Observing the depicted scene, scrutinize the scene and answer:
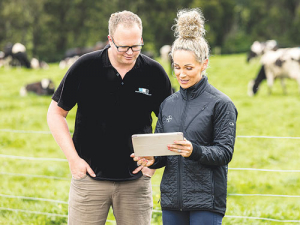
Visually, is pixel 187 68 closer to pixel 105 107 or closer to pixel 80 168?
pixel 105 107

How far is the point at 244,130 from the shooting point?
10.3m

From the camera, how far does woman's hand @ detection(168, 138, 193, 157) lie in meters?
2.33

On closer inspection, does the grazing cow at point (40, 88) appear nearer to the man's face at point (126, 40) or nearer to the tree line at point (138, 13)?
the man's face at point (126, 40)

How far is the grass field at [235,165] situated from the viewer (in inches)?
189

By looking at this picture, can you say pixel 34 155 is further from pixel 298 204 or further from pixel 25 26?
pixel 25 26

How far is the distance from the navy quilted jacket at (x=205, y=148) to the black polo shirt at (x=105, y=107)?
42 centimetres

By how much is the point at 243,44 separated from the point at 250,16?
5.29m

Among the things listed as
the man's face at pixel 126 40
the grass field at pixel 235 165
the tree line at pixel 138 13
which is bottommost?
the grass field at pixel 235 165

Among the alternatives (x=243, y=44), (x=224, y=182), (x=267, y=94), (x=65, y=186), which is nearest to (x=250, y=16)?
(x=243, y=44)

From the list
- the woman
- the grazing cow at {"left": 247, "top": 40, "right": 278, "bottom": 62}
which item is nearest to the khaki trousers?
the woman

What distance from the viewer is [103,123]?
294 cm

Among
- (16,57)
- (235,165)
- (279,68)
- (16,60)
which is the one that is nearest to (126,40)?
(235,165)

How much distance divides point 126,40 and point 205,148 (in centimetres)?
84

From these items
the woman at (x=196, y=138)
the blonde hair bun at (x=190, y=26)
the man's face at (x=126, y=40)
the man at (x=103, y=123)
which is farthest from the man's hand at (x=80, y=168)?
the blonde hair bun at (x=190, y=26)
